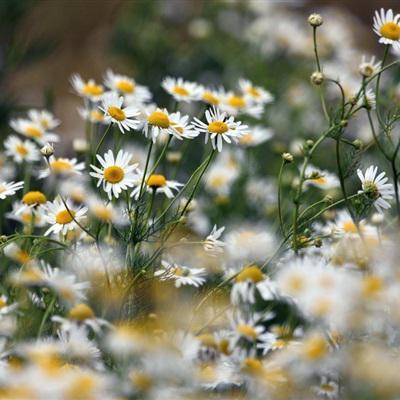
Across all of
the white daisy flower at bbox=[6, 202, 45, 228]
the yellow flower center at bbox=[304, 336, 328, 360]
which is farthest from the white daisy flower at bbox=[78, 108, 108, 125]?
the yellow flower center at bbox=[304, 336, 328, 360]

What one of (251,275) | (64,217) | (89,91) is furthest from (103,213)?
(89,91)

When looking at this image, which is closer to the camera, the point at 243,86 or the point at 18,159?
the point at 18,159

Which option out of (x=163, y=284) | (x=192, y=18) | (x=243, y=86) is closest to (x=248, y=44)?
(x=192, y=18)

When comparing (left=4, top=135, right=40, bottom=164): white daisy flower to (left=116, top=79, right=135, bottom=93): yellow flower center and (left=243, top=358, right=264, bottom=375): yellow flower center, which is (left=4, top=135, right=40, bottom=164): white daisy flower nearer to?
(left=116, top=79, right=135, bottom=93): yellow flower center

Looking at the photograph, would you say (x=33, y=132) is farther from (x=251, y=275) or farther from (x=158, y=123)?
(x=251, y=275)

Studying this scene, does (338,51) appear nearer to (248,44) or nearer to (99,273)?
(248,44)

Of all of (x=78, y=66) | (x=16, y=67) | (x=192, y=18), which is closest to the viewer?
(x=16, y=67)
